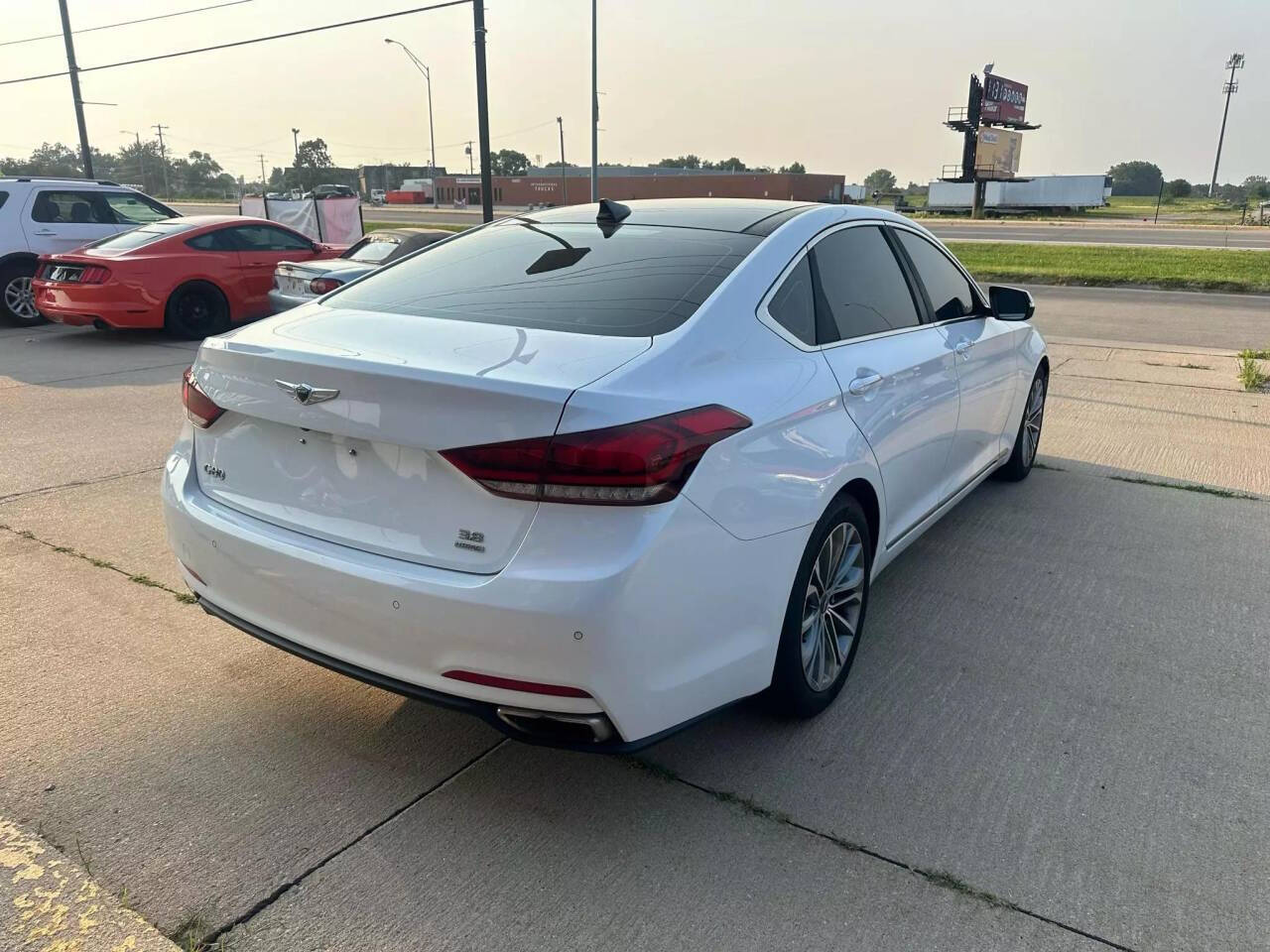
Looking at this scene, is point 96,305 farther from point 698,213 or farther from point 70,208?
point 698,213

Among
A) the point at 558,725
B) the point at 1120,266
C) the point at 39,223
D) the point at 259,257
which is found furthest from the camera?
the point at 1120,266

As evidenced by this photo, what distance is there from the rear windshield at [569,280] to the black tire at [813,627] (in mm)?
823

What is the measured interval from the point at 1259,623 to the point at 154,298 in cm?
1048

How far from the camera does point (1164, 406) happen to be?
783cm

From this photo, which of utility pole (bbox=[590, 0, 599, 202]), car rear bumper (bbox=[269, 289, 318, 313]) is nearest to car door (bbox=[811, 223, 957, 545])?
car rear bumper (bbox=[269, 289, 318, 313])

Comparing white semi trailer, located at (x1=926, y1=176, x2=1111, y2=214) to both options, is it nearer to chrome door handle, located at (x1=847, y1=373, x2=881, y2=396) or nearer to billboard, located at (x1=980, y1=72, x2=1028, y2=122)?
billboard, located at (x1=980, y1=72, x2=1028, y2=122)

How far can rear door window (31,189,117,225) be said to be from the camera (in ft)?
38.3

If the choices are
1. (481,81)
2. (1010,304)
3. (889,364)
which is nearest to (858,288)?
(889,364)

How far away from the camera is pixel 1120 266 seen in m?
19.6

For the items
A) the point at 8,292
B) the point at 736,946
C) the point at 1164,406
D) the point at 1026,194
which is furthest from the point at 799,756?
the point at 1026,194

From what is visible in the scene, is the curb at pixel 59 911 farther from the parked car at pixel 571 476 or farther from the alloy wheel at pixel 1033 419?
the alloy wheel at pixel 1033 419

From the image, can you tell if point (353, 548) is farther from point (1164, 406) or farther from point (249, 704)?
point (1164, 406)

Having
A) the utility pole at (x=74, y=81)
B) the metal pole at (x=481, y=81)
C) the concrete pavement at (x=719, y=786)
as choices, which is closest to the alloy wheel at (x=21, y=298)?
the metal pole at (x=481, y=81)

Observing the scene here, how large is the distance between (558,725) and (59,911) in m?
1.28
